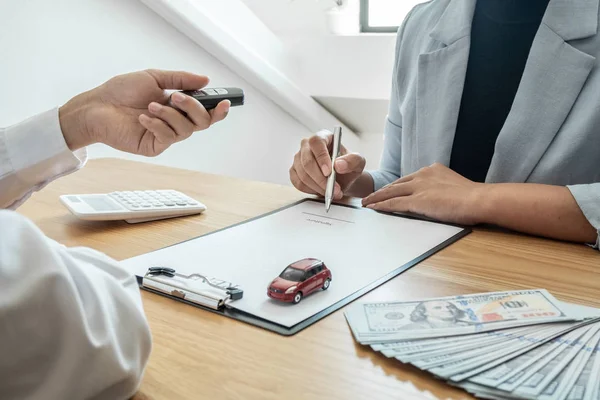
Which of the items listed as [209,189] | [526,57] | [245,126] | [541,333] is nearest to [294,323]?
[541,333]

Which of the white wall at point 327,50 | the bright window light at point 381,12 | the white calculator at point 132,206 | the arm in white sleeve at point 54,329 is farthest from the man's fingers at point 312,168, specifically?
the bright window light at point 381,12

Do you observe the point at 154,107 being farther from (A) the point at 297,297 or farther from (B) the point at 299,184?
(A) the point at 297,297

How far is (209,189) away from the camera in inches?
47.3

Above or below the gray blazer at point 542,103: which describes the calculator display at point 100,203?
below

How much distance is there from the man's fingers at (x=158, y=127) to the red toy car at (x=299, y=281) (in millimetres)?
406

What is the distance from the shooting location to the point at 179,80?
0.98m

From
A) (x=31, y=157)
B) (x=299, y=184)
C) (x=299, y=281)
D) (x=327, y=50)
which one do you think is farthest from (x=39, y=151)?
(x=327, y=50)

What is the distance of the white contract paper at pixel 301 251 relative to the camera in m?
0.64

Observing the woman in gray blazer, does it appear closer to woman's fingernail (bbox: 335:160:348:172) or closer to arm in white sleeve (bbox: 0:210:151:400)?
woman's fingernail (bbox: 335:160:348:172)

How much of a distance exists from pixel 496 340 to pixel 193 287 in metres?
0.32

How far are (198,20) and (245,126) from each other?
0.52m

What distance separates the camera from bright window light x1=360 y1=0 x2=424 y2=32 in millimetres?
2516

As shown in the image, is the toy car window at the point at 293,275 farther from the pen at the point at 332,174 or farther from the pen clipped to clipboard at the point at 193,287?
the pen at the point at 332,174

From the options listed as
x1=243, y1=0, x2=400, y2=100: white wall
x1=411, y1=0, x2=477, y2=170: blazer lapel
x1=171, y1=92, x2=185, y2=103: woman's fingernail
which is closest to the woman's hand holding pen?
x1=411, y1=0, x2=477, y2=170: blazer lapel
